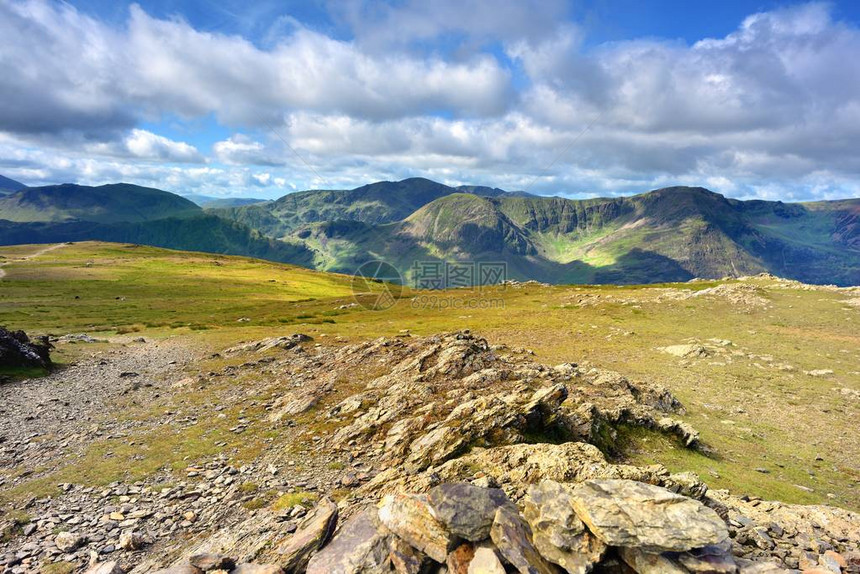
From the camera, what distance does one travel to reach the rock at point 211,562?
35.8 ft

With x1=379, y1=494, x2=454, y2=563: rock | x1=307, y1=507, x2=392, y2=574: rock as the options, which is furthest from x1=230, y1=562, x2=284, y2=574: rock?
x1=379, y1=494, x2=454, y2=563: rock

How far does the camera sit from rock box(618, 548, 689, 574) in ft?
29.2

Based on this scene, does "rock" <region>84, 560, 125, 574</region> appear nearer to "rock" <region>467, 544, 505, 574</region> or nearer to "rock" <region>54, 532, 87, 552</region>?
"rock" <region>54, 532, 87, 552</region>

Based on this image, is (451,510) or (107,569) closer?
(451,510)

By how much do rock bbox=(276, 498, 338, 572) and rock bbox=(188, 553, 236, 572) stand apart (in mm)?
1325

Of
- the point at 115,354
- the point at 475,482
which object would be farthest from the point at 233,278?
the point at 475,482

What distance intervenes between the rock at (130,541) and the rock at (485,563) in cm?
1241

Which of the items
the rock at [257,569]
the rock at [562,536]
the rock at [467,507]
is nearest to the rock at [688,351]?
the rock at [562,536]

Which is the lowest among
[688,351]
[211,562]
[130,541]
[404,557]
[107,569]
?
[688,351]

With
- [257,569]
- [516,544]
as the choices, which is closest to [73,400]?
[257,569]

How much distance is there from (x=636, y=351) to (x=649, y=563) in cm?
3988

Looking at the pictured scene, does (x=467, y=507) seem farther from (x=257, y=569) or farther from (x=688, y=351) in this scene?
(x=688, y=351)

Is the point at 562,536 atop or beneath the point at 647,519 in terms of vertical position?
beneath

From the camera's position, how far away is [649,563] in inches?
358
